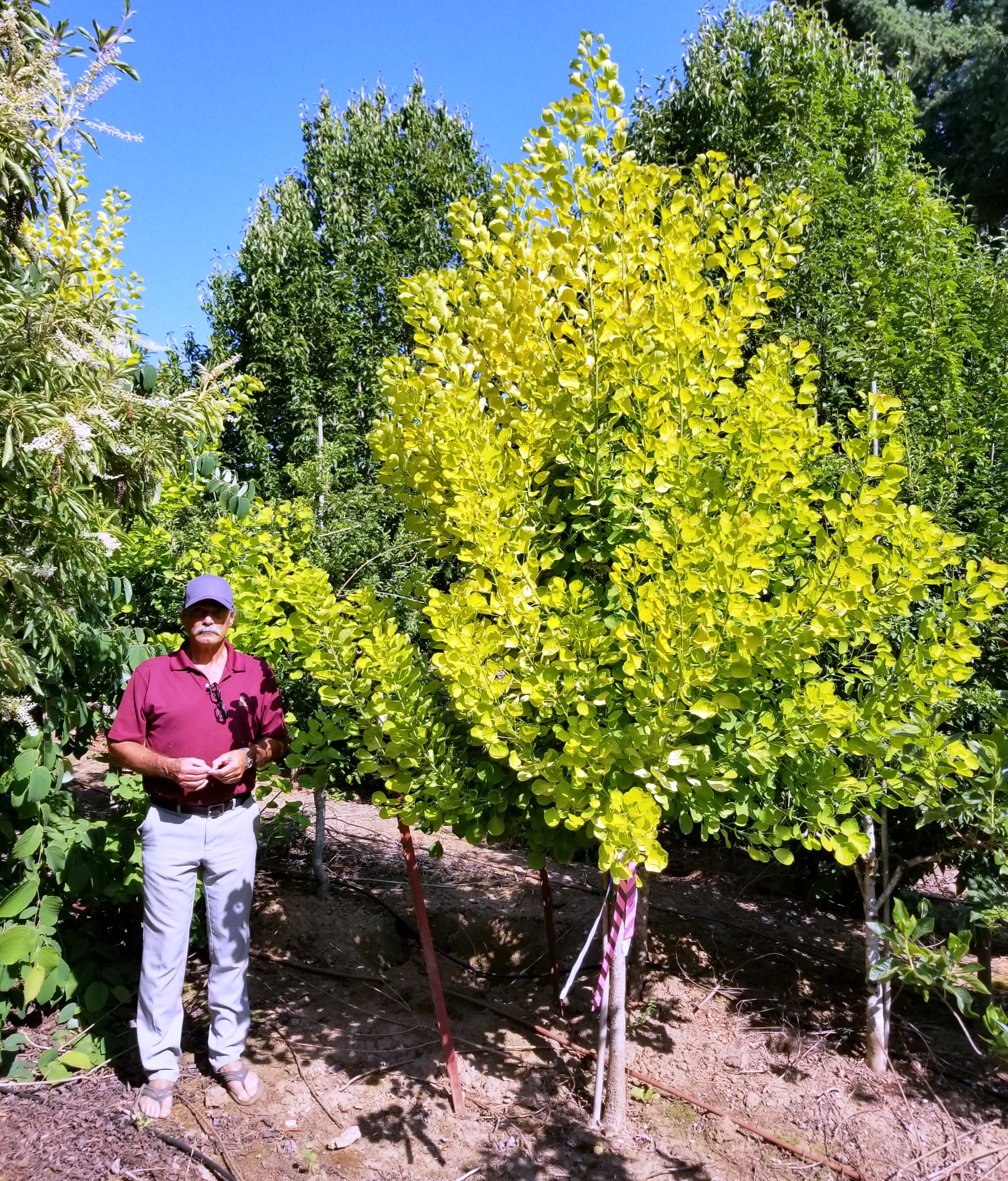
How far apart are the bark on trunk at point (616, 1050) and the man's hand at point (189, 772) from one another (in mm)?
1396

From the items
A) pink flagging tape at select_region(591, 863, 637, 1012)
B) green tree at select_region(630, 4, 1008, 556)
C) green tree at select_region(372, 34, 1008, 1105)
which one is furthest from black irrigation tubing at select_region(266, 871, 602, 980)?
green tree at select_region(630, 4, 1008, 556)

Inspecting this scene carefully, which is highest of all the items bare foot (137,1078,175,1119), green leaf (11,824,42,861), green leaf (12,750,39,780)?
green leaf (12,750,39,780)

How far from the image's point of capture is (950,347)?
345 centimetres

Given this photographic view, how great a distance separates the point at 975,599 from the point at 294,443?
6786mm

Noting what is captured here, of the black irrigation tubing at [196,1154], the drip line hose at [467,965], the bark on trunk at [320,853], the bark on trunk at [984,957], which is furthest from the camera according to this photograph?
the bark on trunk at [320,853]

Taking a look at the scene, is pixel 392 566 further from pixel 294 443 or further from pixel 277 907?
pixel 277 907

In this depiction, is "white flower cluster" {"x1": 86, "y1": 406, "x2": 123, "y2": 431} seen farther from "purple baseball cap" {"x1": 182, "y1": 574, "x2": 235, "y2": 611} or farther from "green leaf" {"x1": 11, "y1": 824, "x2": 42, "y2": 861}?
"green leaf" {"x1": 11, "y1": 824, "x2": 42, "y2": 861}

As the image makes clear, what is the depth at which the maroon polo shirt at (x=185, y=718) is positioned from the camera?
8.68 ft

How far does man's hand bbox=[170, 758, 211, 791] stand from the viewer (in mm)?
2531

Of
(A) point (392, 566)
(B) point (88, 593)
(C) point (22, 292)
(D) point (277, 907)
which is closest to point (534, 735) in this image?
(B) point (88, 593)

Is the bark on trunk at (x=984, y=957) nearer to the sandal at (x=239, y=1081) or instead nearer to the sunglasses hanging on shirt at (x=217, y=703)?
the sandal at (x=239, y=1081)

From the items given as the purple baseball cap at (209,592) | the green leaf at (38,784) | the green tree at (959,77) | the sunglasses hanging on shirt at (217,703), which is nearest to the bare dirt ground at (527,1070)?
the green leaf at (38,784)

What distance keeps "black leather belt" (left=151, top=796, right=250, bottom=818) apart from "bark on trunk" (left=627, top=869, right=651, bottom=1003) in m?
1.67

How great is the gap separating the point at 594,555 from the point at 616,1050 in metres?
1.56
